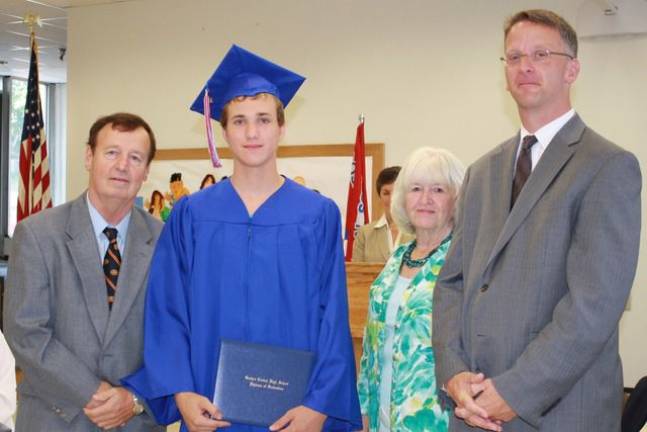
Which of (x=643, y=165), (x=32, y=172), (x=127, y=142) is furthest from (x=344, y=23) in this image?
(x=127, y=142)

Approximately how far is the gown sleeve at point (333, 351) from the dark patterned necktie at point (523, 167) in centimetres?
57

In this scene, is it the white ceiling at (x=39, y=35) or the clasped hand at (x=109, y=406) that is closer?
the clasped hand at (x=109, y=406)

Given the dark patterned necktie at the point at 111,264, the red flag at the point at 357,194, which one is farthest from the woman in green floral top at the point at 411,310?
the red flag at the point at 357,194

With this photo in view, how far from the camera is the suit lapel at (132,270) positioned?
8.91ft

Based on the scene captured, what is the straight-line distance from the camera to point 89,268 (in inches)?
108

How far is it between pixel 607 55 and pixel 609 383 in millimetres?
4462

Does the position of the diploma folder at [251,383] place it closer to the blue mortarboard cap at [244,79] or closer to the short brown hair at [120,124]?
the blue mortarboard cap at [244,79]

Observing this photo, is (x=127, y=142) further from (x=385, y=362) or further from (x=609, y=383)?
(x=609, y=383)

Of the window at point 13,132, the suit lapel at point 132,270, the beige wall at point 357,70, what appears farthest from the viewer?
the window at point 13,132

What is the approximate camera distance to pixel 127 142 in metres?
2.86

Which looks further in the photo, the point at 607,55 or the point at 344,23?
the point at 344,23

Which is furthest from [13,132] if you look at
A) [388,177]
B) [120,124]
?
[120,124]

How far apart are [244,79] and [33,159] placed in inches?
234

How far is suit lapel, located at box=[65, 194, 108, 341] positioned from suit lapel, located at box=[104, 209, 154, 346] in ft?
0.12
